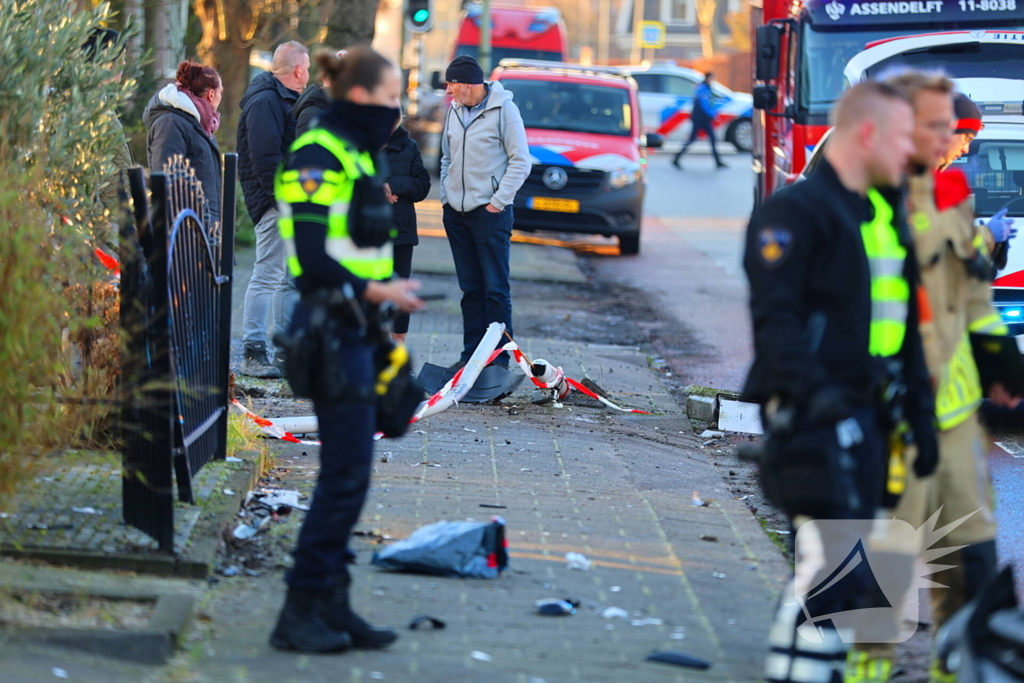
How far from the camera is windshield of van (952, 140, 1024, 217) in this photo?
29.9 ft

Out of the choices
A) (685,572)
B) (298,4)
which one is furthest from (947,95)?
(298,4)

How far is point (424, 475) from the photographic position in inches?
254

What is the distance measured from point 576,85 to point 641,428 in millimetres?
9630

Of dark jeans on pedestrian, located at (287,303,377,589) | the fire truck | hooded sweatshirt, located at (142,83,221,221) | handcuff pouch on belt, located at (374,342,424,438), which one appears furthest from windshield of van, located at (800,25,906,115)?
dark jeans on pedestrian, located at (287,303,377,589)

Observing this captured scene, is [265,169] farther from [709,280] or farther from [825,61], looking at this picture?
[709,280]

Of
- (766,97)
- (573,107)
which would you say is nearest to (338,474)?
(766,97)

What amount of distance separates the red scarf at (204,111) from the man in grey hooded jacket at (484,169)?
149cm

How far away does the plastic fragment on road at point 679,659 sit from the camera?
13.8 ft

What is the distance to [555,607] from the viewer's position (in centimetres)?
464

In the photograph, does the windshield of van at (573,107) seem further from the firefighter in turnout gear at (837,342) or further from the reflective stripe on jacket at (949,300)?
the firefighter in turnout gear at (837,342)

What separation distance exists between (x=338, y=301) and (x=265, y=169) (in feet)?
14.8

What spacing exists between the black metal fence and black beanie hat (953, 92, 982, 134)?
326 centimetres

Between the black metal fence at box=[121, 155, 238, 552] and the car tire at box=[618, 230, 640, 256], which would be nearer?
the black metal fence at box=[121, 155, 238, 552]

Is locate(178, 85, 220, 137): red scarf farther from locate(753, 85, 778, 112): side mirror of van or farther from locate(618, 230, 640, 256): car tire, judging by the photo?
locate(618, 230, 640, 256): car tire
